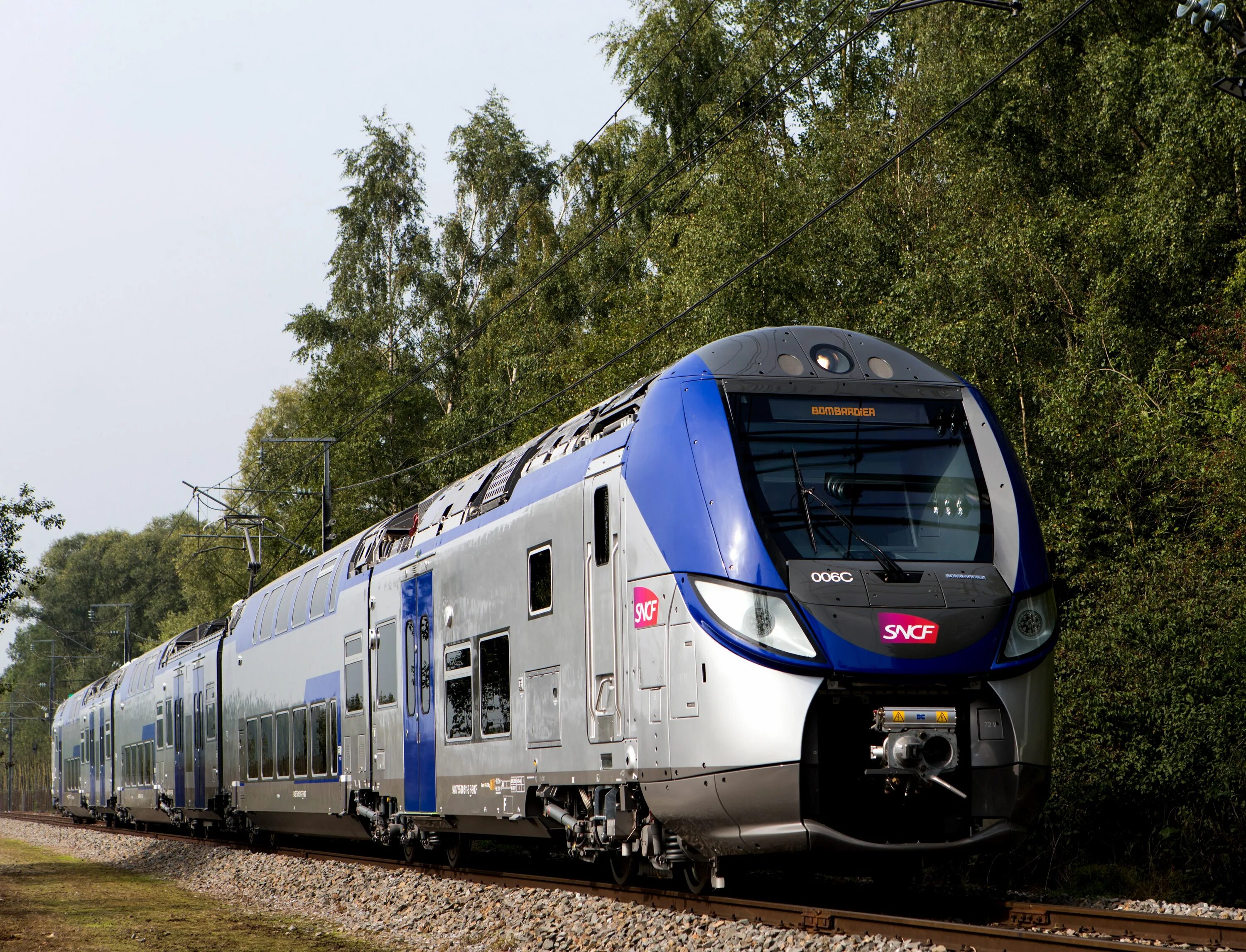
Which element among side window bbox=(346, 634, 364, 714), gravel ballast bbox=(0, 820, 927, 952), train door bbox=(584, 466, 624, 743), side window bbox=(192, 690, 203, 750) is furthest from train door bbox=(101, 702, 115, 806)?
train door bbox=(584, 466, 624, 743)

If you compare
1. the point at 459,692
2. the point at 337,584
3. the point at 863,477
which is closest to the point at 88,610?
the point at 337,584

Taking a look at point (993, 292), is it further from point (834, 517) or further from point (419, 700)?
point (834, 517)

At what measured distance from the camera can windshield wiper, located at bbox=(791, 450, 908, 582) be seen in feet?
28.2

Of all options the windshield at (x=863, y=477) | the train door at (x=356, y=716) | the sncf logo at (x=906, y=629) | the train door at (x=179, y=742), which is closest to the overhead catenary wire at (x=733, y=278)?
the train door at (x=356, y=716)

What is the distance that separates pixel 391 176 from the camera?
48.3 meters

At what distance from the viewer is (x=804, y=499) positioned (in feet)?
29.1

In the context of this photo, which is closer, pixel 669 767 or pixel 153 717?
pixel 669 767

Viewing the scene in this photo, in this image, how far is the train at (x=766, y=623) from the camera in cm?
834

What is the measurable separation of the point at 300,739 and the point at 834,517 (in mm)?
12350

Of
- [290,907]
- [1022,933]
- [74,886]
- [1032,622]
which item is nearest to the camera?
[1022,933]

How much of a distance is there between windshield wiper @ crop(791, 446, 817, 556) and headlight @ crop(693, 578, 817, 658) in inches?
20.5

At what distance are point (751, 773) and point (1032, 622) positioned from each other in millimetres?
2058

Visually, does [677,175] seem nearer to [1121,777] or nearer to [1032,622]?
[1121,777]

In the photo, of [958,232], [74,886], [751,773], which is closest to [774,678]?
[751,773]
